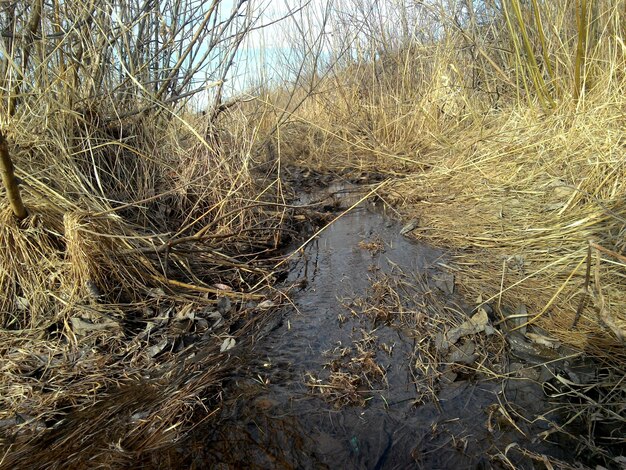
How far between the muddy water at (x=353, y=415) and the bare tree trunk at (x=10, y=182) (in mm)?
1462

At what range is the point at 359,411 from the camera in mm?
1782

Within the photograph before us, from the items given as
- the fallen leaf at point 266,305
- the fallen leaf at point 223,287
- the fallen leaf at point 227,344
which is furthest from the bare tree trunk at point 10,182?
the fallen leaf at point 266,305

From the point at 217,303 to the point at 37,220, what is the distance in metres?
1.10

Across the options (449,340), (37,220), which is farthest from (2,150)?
(449,340)

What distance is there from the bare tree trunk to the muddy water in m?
1.46

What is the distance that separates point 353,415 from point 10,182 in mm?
2020

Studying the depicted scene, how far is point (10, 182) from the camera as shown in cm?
215

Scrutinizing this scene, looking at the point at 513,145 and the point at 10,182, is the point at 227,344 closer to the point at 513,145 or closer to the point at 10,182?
the point at 10,182

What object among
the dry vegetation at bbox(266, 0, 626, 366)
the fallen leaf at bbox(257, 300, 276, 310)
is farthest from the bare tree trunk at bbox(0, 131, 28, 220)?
the dry vegetation at bbox(266, 0, 626, 366)

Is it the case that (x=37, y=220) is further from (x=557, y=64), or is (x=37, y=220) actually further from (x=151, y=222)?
(x=557, y=64)

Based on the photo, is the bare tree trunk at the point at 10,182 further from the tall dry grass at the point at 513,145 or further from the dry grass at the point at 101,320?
the tall dry grass at the point at 513,145

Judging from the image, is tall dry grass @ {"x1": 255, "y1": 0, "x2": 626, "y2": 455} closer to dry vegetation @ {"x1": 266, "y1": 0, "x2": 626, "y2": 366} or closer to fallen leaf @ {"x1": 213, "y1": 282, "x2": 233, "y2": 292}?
dry vegetation @ {"x1": 266, "y1": 0, "x2": 626, "y2": 366}

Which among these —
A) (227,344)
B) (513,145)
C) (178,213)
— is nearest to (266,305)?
(227,344)

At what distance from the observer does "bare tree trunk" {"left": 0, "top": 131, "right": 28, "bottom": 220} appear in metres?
2.10
